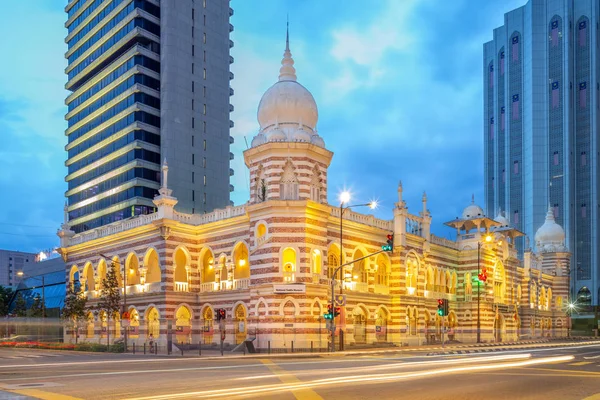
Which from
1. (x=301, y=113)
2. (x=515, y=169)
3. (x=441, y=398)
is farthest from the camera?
(x=515, y=169)

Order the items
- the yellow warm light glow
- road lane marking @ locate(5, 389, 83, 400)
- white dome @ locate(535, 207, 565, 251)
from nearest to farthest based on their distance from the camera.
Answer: road lane marking @ locate(5, 389, 83, 400)
the yellow warm light glow
white dome @ locate(535, 207, 565, 251)

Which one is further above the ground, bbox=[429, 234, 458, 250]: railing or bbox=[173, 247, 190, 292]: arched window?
bbox=[429, 234, 458, 250]: railing

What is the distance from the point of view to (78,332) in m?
63.0

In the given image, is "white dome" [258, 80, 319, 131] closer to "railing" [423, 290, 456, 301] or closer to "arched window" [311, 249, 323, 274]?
"arched window" [311, 249, 323, 274]

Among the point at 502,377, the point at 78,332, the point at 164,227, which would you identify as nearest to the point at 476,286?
the point at 164,227

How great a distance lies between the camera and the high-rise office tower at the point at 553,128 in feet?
381

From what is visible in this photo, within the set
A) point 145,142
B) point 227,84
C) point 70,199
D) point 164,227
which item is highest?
point 227,84

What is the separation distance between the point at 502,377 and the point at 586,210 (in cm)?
10288

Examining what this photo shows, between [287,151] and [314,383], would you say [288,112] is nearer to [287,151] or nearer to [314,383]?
[287,151]

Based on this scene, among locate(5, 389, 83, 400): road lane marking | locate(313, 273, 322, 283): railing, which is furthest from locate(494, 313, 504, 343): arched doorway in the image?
locate(5, 389, 83, 400): road lane marking

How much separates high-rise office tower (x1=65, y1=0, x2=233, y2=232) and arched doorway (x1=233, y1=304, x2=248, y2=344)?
4502cm

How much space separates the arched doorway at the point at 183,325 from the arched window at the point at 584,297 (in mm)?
85499

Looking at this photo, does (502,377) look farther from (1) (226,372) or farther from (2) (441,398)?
(1) (226,372)

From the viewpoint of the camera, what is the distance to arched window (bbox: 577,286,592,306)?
114062 mm
